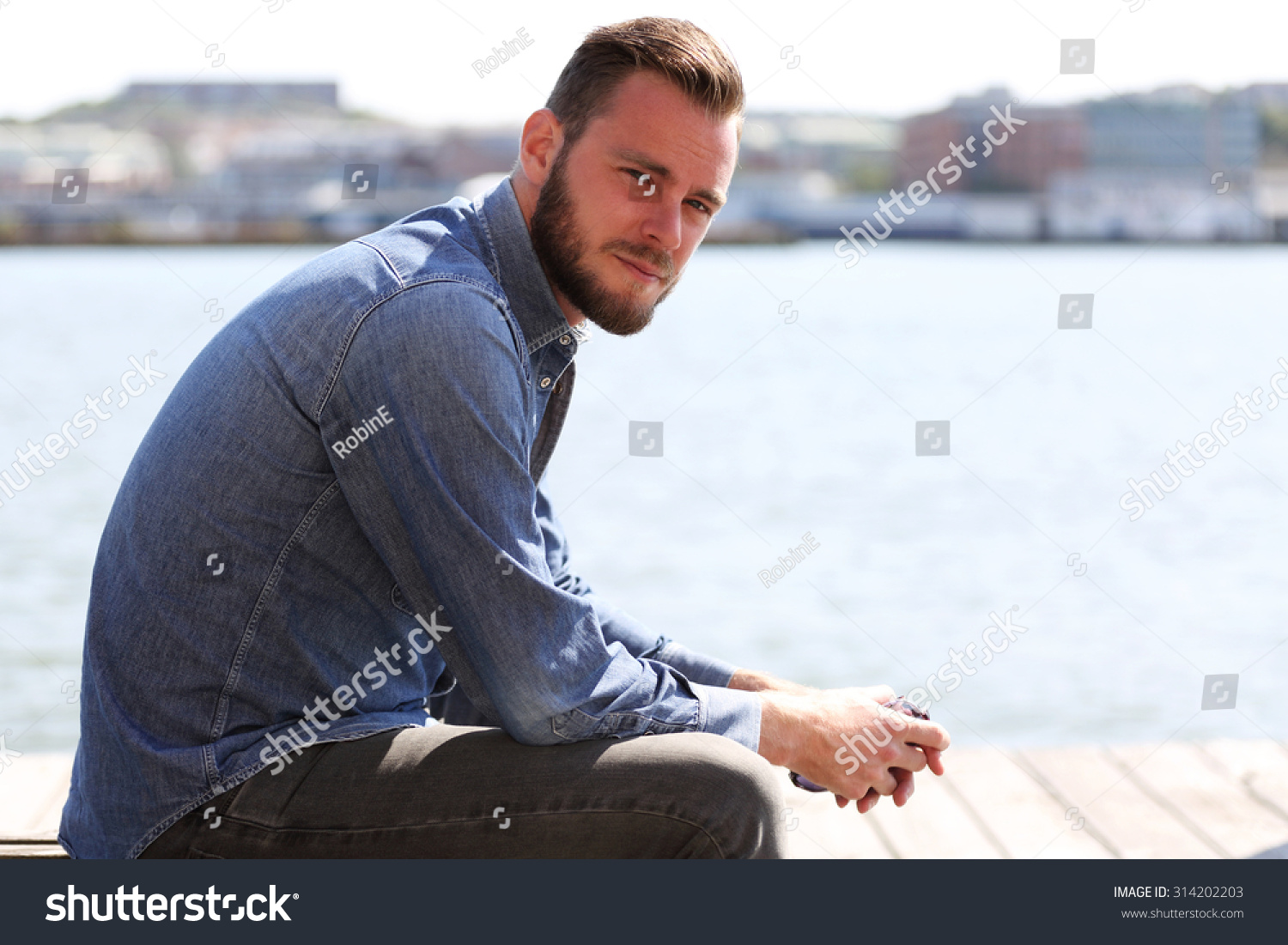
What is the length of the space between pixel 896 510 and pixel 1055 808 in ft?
18.4

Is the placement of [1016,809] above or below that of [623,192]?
below

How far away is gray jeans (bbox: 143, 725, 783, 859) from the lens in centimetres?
125

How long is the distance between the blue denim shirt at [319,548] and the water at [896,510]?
8 cm

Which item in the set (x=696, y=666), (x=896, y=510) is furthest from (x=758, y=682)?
(x=896, y=510)

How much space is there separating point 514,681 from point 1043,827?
1.34m

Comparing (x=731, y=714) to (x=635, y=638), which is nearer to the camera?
(x=731, y=714)

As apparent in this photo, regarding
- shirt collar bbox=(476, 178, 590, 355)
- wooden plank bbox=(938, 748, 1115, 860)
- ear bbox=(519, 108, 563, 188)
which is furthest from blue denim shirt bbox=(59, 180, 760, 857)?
wooden plank bbox=(938, 748, 1115, 860)

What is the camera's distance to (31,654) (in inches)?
178

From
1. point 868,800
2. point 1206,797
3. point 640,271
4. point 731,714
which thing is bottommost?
point 1206,797

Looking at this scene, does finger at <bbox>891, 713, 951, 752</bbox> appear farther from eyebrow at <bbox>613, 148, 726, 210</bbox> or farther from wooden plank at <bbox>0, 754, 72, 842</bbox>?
wooden plank at <bbox>0, 754, 72, 842</bbox>

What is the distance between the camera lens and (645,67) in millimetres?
1457

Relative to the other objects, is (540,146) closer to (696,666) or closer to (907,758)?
(696,666)

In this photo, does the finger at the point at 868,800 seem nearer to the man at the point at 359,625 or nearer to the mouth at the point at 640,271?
the man at the point at 359,625

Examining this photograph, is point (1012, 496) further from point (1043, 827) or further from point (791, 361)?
point (791, 361)
